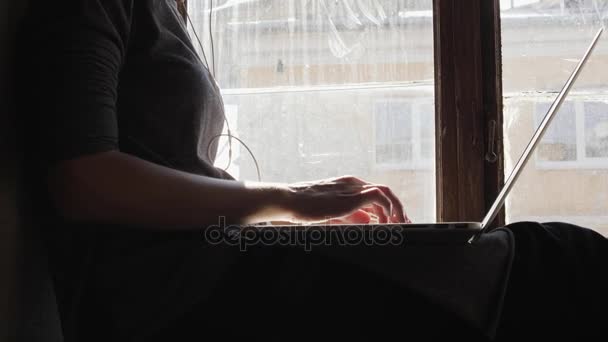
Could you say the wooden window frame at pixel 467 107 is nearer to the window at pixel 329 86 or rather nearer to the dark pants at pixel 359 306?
the window at pixel 329 86

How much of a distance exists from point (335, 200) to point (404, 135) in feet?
2.13

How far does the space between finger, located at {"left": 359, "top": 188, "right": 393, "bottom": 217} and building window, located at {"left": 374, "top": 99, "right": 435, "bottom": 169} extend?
57 centimetres

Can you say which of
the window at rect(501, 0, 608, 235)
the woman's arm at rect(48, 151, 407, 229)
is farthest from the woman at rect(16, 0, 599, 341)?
the window at rect(501, 0, 608, 235)

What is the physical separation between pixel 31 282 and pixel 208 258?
10.8 inches

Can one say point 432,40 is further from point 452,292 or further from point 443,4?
point 452,292

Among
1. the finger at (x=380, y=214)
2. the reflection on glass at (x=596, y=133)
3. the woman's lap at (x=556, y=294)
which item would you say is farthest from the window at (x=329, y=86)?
the woman's lap at (x=556, y=294)

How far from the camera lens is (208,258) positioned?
1.75 feet

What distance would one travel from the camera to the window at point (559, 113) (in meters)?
1.26

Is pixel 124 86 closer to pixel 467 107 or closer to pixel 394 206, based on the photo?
pixel 394 206

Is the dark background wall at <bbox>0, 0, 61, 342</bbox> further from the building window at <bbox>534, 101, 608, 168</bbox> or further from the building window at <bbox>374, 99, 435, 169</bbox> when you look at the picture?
the building window at <bbox>534, 101, 608, 168</bbox>

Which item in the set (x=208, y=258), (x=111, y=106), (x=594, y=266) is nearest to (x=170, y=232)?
(x=208, y=258)

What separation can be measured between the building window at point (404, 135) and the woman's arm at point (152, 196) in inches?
25.5

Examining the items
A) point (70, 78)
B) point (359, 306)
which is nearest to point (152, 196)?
point (70, 78)

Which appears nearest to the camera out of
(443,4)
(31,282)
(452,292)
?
(452,292)
